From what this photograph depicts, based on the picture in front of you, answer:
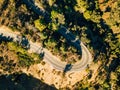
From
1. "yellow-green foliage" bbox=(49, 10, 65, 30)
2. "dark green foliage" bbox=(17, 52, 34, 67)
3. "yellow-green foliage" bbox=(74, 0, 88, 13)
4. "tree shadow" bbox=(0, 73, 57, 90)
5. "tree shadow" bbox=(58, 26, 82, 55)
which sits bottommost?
"tree shadow" bbox=(0, 73, 57, 90)

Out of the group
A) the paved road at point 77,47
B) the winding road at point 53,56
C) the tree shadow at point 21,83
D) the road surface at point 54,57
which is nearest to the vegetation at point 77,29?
the paved road at point 77,47

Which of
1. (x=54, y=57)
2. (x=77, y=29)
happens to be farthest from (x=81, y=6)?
(x=54, y=57)

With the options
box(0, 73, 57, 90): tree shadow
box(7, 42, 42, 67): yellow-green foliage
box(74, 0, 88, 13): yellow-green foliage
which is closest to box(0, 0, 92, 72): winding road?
box(7, 42, 42, 67): yellow-green foliage

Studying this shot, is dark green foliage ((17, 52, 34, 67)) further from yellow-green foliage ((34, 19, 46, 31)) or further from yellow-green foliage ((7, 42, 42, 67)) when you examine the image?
yellow-green foliage ((34, 19, 46, 31))

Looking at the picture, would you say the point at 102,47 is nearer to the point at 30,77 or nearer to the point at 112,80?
the point at 112,80

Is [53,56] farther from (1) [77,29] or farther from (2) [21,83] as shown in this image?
(2) [21,83]

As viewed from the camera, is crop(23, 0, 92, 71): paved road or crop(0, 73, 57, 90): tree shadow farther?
crop(0, 73, 57, 90): tree shadow
